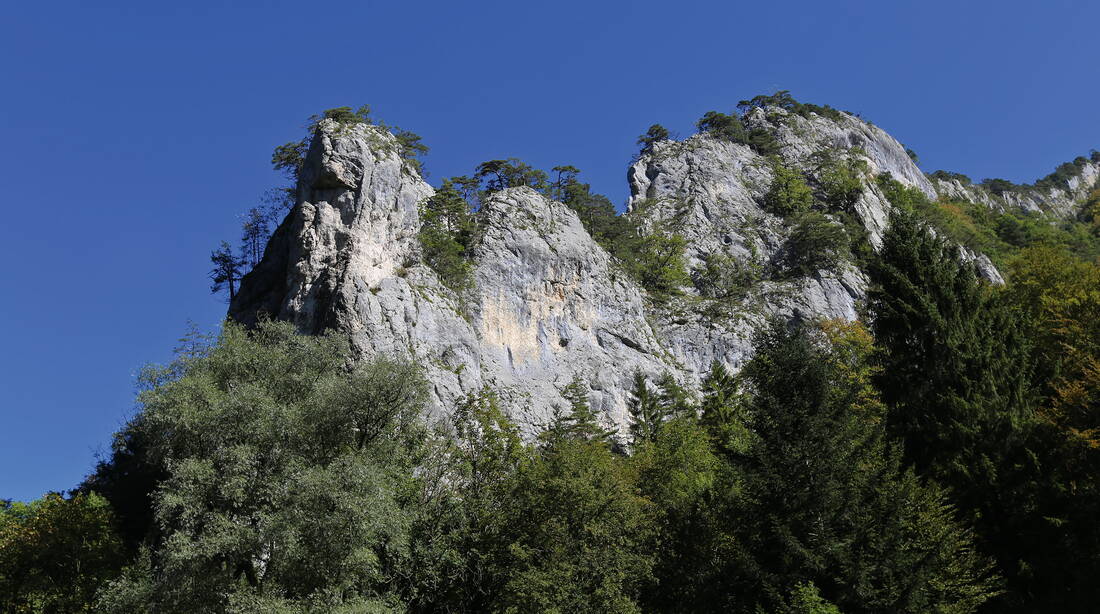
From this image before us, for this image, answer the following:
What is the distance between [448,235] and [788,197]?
3659 cm

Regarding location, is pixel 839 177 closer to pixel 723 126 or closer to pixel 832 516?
pixel 723 126

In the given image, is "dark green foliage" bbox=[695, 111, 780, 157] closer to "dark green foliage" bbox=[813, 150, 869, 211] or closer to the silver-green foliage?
"dark green foliage" bbox=[813, 150, 869, 211]

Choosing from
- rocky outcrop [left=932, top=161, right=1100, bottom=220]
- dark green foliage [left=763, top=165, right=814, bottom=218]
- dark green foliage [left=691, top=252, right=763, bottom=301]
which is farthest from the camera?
rocky outcrop [left=932, top=161, right=1100, bottom=220]

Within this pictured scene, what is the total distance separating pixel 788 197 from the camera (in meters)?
68.1

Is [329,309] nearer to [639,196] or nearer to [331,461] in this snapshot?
[331,461]

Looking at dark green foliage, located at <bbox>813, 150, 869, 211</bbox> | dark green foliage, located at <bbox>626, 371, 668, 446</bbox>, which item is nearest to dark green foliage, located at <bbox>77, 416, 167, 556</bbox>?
dark green foliage, located at <bbox>626, 371, 668, 446</bbox>

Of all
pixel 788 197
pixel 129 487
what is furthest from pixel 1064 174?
pixel 129 487

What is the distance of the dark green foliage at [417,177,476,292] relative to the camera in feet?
142

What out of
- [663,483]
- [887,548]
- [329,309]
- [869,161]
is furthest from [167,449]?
[869,161]

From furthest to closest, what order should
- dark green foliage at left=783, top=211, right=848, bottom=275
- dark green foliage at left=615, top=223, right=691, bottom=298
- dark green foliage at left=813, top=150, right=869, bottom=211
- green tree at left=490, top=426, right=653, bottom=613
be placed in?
dark green foliage at left=813, top=150, right=869, bottom=211, dark green foliage at left=783, top=211, right=848, bottom=275, dark green foliage at left=615, top=223, right=691, bottom=298, green tree at left=490, top=426, right=653, bottom=613

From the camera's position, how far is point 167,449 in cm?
Answer: 2327

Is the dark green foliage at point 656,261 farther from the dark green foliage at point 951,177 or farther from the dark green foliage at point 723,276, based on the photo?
the dark green foliage at point 951,177

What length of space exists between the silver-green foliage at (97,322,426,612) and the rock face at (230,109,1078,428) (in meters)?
9.54

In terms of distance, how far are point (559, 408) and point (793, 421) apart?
2178cm
